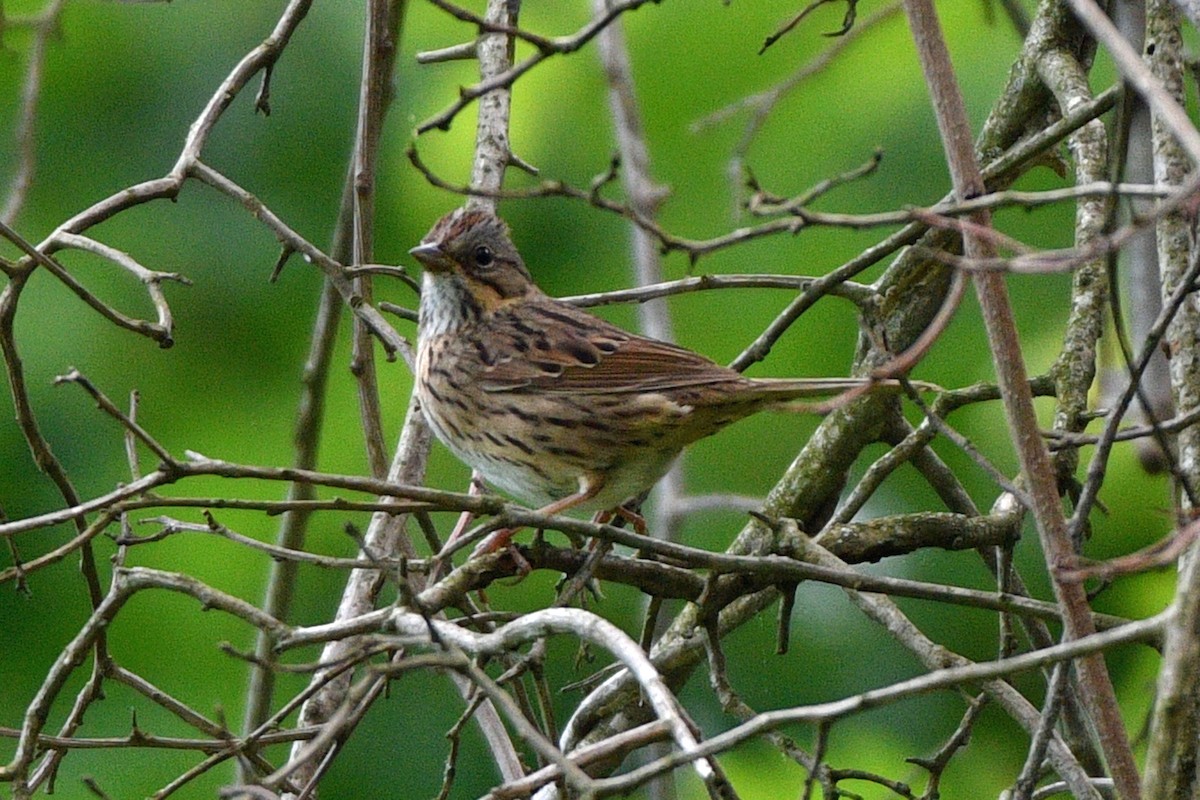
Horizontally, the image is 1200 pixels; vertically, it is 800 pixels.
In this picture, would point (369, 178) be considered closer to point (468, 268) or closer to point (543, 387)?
point (468, 268)

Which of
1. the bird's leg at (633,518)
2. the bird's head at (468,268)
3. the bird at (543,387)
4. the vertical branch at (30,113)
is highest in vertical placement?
the vertical branch at (30,113)

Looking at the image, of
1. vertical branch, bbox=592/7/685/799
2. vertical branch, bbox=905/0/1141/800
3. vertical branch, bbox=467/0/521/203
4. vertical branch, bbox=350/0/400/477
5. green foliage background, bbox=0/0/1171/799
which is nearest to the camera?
vertical branch, bbox=905/0/1141/800

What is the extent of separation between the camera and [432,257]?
4.15 metres

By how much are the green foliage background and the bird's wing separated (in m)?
0.64

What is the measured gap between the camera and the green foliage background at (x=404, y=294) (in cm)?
446

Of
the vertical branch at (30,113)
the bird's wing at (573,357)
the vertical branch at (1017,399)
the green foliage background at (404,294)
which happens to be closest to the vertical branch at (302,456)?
the bird's wing at (573,357)

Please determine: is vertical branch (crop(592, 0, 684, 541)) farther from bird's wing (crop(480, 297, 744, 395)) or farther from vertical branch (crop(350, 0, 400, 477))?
vertical branch (crop(350, 0, 400, 477))

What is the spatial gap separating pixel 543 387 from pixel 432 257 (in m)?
0.45

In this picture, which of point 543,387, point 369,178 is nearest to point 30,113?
point 369,178

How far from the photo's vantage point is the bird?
12.6 feet

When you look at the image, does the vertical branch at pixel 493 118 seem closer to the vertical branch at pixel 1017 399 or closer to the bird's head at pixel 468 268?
the bird's head at pixel 468 268

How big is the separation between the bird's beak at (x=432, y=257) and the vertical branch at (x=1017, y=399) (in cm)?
192

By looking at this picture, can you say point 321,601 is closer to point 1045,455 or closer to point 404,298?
point 404,298

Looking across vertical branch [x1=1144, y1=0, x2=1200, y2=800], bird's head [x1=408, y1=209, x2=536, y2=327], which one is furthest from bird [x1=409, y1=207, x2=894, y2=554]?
vertical branch [x1=1144, y1=0, x2=1200, y2=800]
